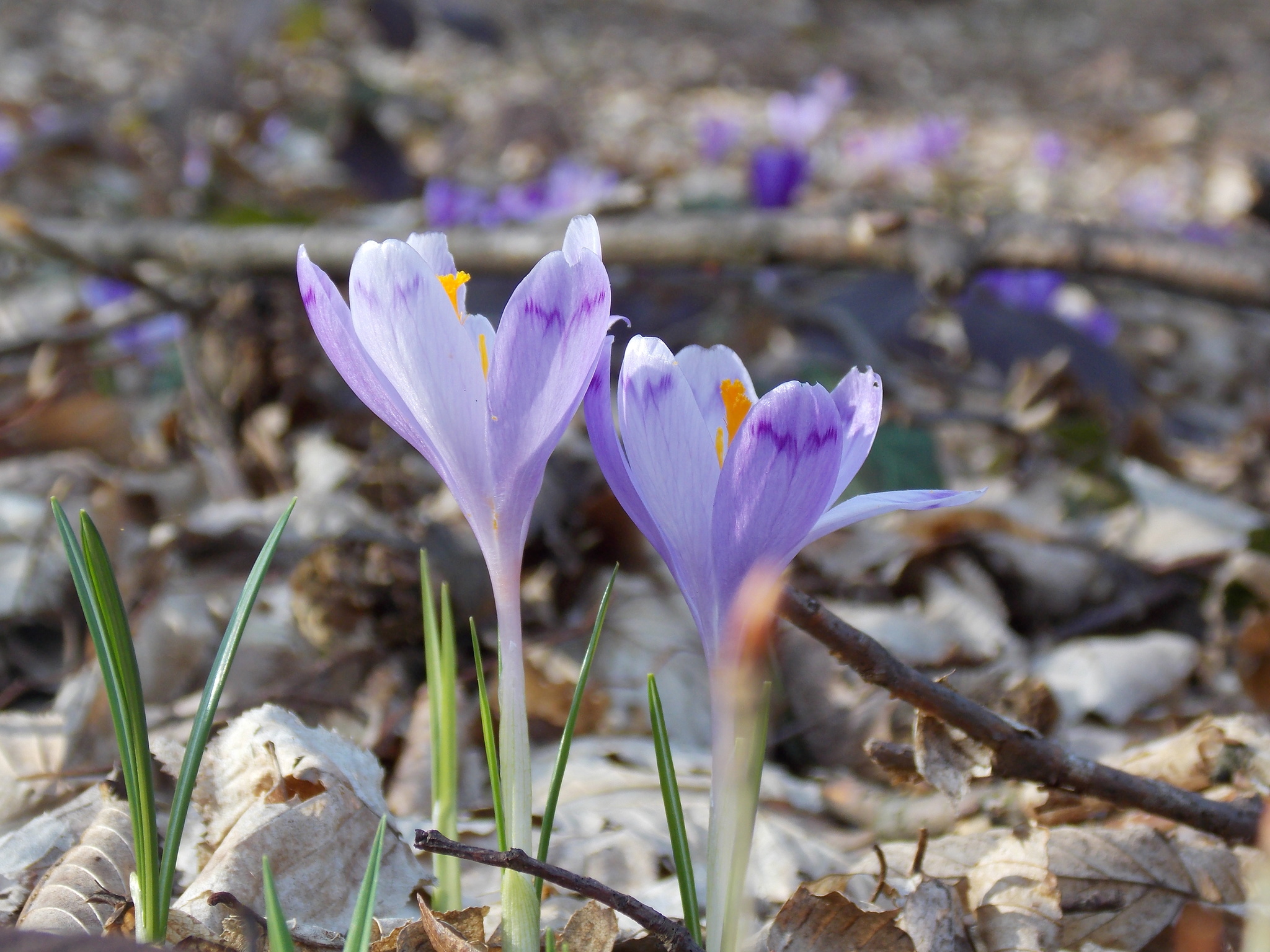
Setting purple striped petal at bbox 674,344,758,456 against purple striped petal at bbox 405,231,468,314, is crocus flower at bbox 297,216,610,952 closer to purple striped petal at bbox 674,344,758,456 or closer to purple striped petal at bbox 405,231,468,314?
purple striped petal at bbox 405,231,468,314

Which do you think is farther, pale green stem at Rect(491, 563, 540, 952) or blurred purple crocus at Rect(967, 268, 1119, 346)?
blurred purple crocus at Rect(967, 268, 1119, 346)

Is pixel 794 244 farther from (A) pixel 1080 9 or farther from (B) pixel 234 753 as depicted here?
(A) pixel 1080 9

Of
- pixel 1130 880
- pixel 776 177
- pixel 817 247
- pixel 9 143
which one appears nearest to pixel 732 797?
pixel 1130 880

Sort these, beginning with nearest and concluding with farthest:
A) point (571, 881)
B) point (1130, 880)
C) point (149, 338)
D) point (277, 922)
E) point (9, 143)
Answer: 1. point (277, 922)
2. point (571, 881)
3. point (1130, 880)
4. point (149, 338)
5. point (9, 143)

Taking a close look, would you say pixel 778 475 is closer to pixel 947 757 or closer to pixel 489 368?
pixel 489 368

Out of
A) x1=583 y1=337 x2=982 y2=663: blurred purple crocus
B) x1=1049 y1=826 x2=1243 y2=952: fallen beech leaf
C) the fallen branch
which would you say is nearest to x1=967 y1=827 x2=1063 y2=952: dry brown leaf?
x1=1049 y1=826 x2=1243 y2=952: fallen beech leaf

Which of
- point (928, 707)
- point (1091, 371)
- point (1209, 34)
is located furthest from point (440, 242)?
point (1209, 34)

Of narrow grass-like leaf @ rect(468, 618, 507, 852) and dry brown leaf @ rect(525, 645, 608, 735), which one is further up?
narrow grass-like leaf @ rect(468, 618, 507, 852)
